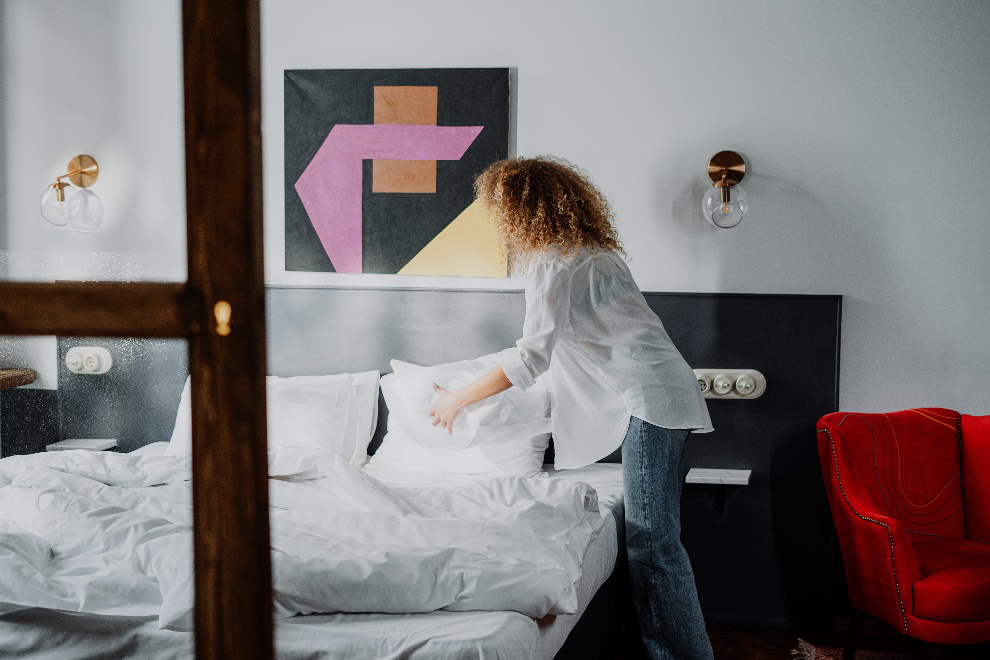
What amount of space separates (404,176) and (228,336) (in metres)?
2.99

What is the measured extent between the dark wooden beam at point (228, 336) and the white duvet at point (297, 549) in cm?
59

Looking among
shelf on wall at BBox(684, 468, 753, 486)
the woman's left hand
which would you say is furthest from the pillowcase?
shelf on wall at BBox(684, 468, 753, 486)

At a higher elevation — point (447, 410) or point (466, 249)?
point (466, 249)

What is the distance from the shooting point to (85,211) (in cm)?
83

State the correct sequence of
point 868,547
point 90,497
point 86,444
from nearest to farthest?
point 86,444
point 90,497
point 868,547

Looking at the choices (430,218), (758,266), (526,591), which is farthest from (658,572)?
(430,218)

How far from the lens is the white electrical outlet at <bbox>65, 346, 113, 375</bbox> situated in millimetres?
898

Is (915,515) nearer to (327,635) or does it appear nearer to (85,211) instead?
(327,635)

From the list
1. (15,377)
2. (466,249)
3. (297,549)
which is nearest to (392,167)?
(466,249)

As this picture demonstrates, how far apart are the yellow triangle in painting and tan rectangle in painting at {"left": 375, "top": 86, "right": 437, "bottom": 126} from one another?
0.41m

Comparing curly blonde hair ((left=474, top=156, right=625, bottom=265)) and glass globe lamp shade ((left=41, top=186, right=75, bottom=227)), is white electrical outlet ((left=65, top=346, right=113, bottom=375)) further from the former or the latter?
curly blonde hair ((left=474, top=156, right=625, bottom=265))

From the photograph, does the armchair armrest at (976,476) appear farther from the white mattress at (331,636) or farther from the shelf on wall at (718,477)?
the white mattress at (331,636)

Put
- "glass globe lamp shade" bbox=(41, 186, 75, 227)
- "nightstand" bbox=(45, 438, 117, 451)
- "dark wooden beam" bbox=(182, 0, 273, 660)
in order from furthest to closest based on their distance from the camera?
"nightstand" bbox=(45, 438, 117, 451), "glass globe lamp shade" bbox=(41, 186, 75, 227), "dark wooden beam" bbox=(182, 0, 273, 660)

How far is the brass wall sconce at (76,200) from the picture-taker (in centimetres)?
82
